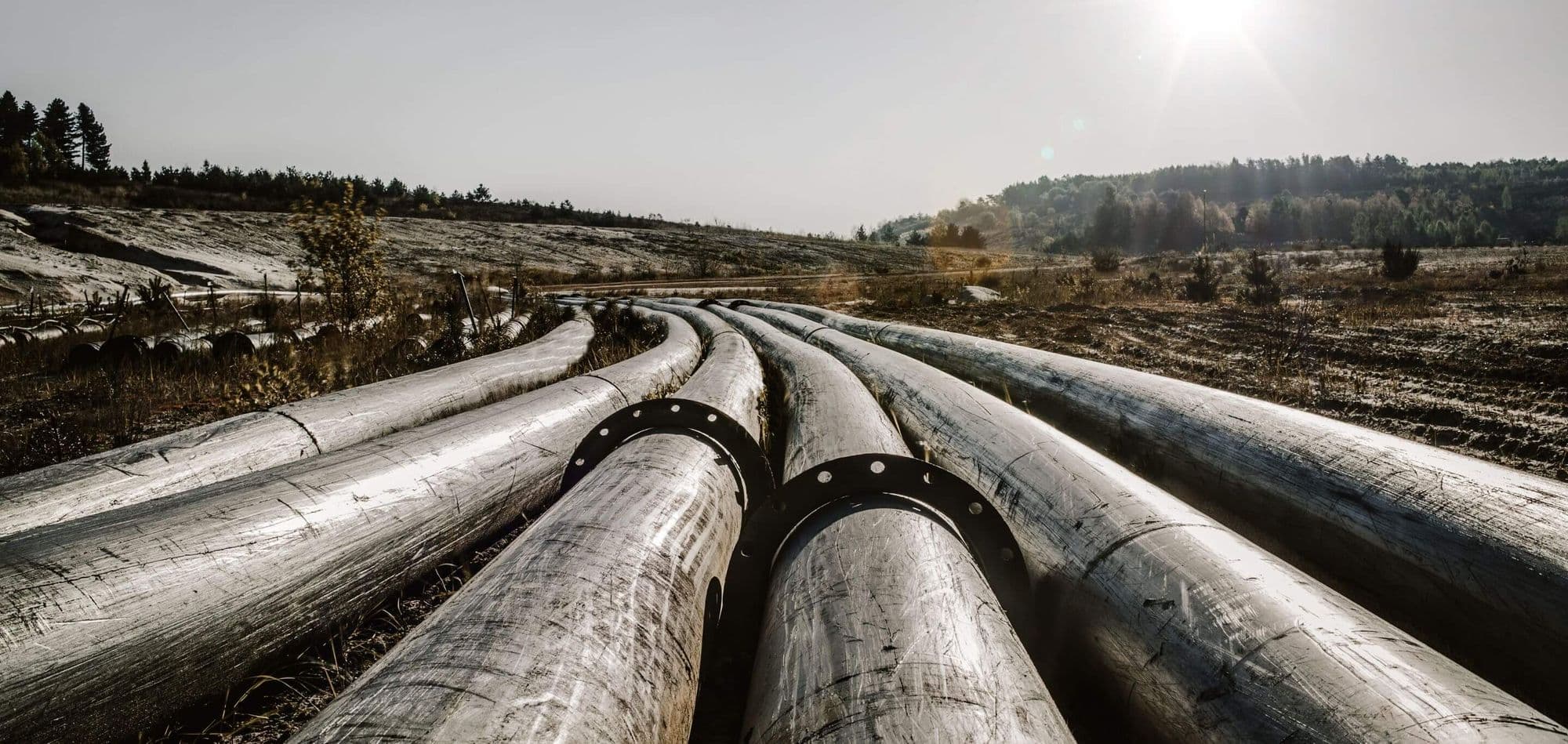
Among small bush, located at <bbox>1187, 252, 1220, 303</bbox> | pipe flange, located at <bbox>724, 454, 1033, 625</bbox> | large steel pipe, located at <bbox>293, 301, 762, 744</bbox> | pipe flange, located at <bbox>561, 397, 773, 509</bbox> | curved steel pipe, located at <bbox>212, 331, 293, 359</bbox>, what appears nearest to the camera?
large steel pipe, located at <bbox>293, 301, 762, 744</bbox>

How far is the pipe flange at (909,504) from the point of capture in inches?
66.4

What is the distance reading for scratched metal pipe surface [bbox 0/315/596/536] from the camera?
1972mm

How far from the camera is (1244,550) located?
1.44 meters

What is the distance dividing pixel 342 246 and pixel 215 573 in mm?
8091

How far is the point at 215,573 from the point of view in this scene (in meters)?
1.54

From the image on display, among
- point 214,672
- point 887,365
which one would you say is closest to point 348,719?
point 214,672

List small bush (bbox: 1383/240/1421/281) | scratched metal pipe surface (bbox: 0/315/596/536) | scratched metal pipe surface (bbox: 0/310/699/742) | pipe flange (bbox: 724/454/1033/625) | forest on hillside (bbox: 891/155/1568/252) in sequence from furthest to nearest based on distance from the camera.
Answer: forest on hillside (bbox: 891/155/1568/252) < small bush (bbox: 1383/240/1421/281) < scratched metal pipe surface (bbox: 0/315/596/536) < pipe flange (bbox: 724/454/1033/625) < scratched metal pipe surface (bbox: 0/310/699/742)

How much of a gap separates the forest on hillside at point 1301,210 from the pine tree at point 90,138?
85947mm

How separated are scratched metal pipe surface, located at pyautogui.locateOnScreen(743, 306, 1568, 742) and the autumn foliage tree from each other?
8823 mm

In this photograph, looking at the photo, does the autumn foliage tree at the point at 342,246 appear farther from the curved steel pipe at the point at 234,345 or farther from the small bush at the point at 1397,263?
the small bush at the point at 1397,263

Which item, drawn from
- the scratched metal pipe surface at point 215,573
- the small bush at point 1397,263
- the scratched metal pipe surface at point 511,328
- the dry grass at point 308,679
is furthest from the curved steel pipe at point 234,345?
the small bush at point 1397,263

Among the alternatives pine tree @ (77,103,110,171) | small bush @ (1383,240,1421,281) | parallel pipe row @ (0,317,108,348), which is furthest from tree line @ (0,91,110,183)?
small bush @ (1383,240,1421,281)

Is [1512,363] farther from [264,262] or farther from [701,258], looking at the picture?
[264,262]

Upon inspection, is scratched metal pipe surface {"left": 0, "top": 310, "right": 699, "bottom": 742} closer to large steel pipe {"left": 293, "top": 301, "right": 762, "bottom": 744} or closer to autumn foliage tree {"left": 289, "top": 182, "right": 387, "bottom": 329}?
large steel pipe {"left": 293, "top": 301, "right": 762, "bottom": 744}
